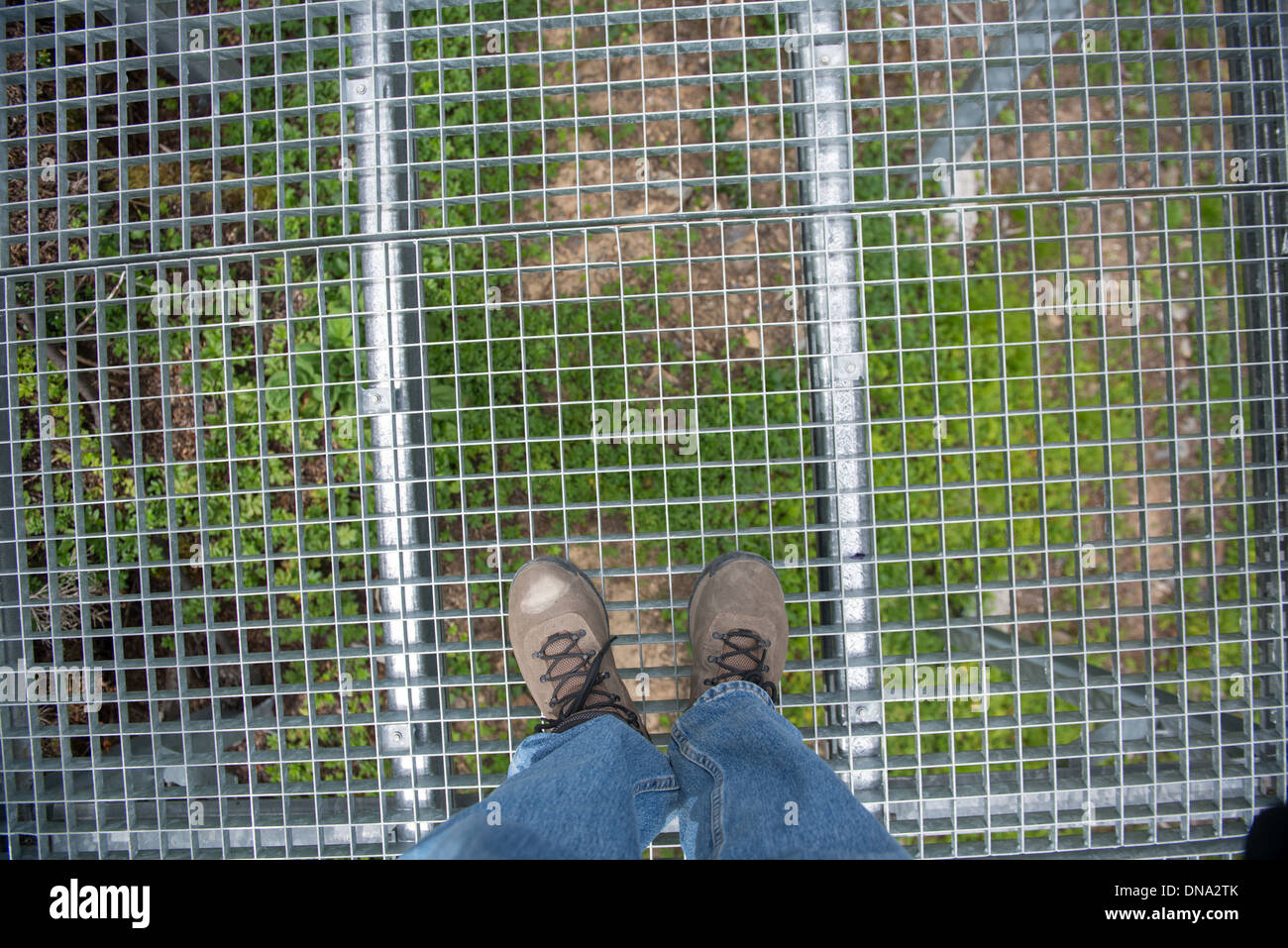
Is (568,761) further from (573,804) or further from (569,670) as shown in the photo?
(569,670)

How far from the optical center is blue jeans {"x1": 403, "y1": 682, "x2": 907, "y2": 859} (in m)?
1.22

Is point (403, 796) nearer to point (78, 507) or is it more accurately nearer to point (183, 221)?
point (78, 507)

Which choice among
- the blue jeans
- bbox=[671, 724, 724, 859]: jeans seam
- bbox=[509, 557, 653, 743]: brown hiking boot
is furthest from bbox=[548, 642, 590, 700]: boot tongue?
bbox=[671, 724, 724, 859]: jeans seam

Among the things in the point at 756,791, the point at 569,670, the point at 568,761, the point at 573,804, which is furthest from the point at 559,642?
the point at 756,791

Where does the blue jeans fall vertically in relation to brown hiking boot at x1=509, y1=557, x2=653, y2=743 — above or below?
below

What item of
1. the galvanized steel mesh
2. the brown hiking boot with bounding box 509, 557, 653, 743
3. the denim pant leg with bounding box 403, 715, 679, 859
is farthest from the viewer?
the brown hiking boot with bounding box 509, 557, 653, 743

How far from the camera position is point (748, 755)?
4.77ft

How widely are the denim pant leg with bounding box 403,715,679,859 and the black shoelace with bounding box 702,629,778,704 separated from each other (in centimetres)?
25

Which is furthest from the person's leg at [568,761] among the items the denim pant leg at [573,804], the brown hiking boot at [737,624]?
the brown hiking boot at [737,624]

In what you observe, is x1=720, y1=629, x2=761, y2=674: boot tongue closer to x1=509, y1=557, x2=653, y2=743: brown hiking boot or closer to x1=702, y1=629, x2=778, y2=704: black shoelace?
x1=702, y1=629, x2=778, y2=704: black shoelace

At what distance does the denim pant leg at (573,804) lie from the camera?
1.19 m

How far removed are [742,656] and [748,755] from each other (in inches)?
10.7

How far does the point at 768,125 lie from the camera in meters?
2.08
